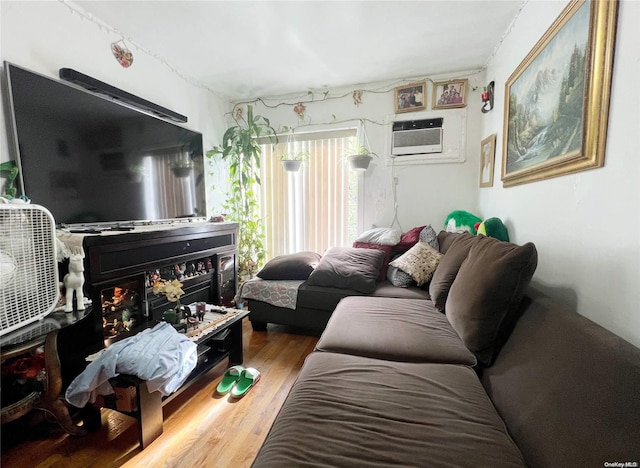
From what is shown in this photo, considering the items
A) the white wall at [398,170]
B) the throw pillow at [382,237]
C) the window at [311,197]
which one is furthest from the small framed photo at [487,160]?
the window at [311,197]

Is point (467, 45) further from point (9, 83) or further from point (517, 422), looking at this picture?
point (9, 83)

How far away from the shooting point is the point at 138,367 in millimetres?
1142

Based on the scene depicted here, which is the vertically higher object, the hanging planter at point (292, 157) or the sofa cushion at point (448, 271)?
the hanging planter at point (292, 157)

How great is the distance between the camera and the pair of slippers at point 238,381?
1.56 metres

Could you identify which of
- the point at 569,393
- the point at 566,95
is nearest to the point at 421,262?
the point at 566,95

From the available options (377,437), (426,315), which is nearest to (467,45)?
(426,315)

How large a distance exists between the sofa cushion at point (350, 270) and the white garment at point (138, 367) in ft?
3.61

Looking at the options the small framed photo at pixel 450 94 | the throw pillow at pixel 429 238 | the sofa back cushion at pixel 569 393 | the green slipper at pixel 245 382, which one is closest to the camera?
the sofa back cushion at pixel 569 393

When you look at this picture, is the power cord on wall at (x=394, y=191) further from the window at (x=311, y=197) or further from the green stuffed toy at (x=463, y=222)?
the green stuffed toy at (x=463, y=222)

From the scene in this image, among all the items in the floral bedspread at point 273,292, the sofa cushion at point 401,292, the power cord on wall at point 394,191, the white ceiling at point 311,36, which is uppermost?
the white ceiling at point 311,36

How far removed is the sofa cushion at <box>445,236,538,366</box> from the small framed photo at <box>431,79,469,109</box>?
2.03 m

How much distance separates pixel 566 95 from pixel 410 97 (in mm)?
1794

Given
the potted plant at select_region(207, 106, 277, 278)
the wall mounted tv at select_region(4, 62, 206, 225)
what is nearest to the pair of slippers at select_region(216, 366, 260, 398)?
the wall mounted tv at select_region(4, 62, 206, 225)

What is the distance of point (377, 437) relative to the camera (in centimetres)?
70
